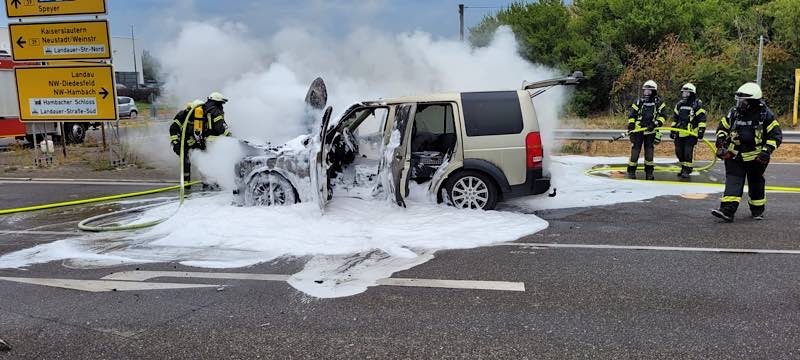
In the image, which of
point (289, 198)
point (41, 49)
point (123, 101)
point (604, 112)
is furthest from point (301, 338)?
point (123, 101)

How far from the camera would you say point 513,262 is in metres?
5.13

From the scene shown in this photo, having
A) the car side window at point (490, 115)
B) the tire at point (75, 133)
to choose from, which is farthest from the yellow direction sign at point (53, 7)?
the car side window at point (490, 115)

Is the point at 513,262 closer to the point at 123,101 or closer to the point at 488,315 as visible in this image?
the point at 488,315

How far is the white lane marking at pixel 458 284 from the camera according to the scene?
176 inches

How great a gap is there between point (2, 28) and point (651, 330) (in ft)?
88.3

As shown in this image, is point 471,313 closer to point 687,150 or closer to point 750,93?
point 750,93

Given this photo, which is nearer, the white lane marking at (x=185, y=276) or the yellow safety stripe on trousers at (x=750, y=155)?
the white lane marking at (x=185, y=276)

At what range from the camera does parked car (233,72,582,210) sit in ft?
22.5

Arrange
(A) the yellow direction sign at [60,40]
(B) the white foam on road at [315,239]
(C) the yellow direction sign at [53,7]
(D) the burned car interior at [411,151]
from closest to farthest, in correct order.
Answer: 1. (B) the white foam on road at [315,239]
2. (D) the burned car interior at [411,151]
3. (C) the yellow direction sign at [53,7]
4. (A) the yellow direction sign at [60,40]

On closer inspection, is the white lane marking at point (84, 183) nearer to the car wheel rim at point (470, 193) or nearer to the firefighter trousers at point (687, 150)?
the car wheel rim at point (470, 193)

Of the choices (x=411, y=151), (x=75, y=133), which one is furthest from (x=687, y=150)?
(x=75, y=133)

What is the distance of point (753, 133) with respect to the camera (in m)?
6.65

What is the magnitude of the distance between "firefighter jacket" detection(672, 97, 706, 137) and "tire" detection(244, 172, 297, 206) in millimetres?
6928

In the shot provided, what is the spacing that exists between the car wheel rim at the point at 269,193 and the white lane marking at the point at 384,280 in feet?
7.03
